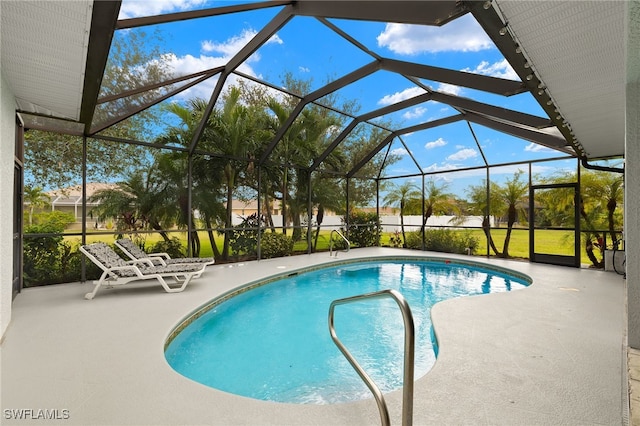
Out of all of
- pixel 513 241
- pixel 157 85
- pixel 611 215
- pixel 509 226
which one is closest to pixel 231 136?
pixel 157 85

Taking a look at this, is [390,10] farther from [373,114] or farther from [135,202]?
[135,202]

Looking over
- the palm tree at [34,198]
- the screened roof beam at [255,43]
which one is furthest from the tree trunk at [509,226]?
the palm tree at [34,198]

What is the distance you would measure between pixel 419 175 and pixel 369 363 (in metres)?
9.87

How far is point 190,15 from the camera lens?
14.9ft

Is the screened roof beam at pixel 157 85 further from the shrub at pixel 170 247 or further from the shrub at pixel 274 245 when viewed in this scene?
the shrub at pixel 274 245

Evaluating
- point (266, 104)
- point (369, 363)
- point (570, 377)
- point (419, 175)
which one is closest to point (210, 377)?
point (369, 363)

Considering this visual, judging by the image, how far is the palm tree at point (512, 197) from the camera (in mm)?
Answer: 10289

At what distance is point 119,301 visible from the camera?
5.20 meters

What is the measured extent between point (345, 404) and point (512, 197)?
410 inches

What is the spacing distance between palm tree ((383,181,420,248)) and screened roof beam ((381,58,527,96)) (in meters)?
7.03

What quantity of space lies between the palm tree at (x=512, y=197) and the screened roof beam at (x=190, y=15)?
921 cm

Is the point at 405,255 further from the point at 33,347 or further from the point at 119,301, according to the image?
the point at 33,347

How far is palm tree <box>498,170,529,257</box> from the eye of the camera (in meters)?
10.3

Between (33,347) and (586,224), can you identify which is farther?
(586,224)
